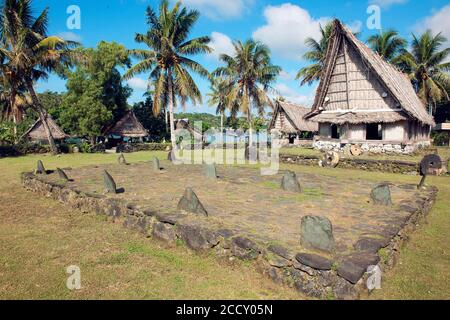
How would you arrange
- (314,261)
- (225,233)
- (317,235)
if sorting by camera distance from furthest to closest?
1. (225,233)
2. (317,235)
3. (314,261)

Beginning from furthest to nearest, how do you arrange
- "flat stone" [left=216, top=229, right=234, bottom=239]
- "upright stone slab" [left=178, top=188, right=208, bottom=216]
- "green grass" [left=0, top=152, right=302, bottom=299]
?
1. "upright stone slab" [left=178, top=188, right=208, bottom=216]
2. "flat stone" [left=216, top=229, right=234, bottom=239]
3. "green grass" [left=0, top=152, right=302, bottom=299]

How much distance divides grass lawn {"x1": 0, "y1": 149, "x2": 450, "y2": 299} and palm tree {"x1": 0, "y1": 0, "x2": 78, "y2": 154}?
18002mm

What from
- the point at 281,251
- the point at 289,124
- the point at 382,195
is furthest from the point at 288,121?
the point at 281,251

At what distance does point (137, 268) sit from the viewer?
531 cm

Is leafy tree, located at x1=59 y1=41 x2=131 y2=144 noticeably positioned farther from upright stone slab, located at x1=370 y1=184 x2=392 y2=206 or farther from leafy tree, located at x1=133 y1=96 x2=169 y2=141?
upright stone slab, located at x1=370 y1=184 x2=392 y2=206

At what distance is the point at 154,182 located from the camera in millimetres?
10852

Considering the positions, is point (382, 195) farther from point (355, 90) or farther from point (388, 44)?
point (388, 44)

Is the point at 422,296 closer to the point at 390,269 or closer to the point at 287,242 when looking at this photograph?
the point at 390,269

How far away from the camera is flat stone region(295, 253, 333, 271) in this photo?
169 inches

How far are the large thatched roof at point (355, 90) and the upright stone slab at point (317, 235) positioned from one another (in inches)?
729

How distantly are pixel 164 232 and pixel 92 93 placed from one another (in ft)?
89.5

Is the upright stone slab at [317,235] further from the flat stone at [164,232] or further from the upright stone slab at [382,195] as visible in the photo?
the upright stone slab at [382,195]

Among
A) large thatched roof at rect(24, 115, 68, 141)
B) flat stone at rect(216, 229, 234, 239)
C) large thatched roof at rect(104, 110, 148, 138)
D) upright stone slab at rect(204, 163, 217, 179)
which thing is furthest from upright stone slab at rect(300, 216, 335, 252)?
large thatched roof at rect(24, 115, 68, 141)
